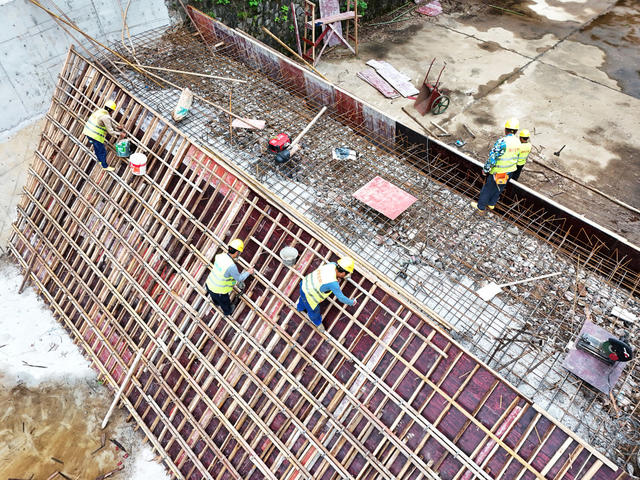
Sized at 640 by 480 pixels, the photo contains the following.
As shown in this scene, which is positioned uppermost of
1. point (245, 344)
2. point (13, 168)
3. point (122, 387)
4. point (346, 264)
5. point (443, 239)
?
point (443, 239)

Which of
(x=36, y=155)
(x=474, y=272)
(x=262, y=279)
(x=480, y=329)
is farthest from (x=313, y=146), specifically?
(x=36, y=155)

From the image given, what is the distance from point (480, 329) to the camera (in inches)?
257

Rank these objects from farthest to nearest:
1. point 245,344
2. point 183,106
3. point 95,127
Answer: point 183,106 → point 95,127 → point 245,344

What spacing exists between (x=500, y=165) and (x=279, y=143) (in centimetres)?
433

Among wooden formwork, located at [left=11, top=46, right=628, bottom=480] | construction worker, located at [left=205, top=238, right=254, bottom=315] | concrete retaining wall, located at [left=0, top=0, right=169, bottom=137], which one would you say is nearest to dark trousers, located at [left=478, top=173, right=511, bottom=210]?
wooden formwork, located at [left=11, top=46, right=628, bottom=480]

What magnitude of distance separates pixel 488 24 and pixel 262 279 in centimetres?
1631

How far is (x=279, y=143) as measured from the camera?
8.58m

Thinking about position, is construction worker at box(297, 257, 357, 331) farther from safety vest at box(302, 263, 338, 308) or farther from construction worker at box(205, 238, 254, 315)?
construction worker at box(205, 238, 254, 315)

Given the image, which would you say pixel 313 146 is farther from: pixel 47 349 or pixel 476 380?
pixel 47 349

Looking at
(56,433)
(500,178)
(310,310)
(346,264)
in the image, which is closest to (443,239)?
(500,178)

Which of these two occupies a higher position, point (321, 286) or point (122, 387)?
point (321, 286)

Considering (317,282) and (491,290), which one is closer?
(317,282)

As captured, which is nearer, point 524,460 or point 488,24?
point 524,460

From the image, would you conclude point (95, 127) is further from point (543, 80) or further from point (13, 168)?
point (543, 80)
